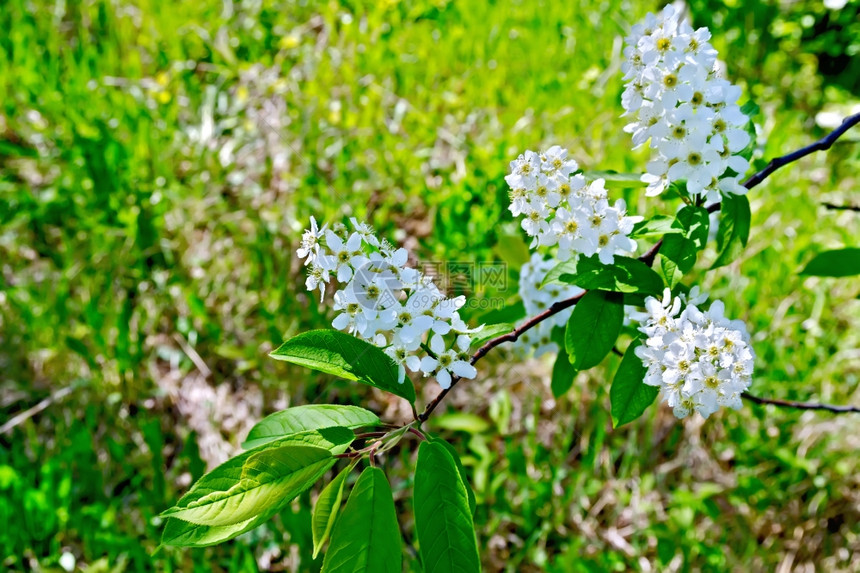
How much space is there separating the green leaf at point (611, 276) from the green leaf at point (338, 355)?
28 centimetres

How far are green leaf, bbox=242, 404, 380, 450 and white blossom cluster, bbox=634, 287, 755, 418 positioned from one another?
38cm

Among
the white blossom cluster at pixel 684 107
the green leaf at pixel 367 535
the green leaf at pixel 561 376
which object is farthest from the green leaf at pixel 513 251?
the green leaf at pixel 367 535

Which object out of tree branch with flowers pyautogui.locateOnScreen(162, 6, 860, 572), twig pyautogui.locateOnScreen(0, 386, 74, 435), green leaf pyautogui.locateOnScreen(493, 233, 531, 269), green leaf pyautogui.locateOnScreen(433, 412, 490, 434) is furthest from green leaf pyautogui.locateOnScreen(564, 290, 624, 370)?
twig pyautogui.locateOnScreen(0, 386, 74, 435)

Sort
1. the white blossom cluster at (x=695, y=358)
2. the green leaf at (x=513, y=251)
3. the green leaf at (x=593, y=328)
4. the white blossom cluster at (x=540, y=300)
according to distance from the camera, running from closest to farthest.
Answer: the white blossom cluster at (x=695, y=358)
the green leaf at (x=593, y=328)
the white blossom cluster at (x=540, y=300)
the green leaf at (x=513, y=251)

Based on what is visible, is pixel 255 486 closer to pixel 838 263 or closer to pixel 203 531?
pixel 203 531

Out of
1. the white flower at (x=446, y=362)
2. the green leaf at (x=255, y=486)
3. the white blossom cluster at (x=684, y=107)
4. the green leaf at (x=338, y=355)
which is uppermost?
the white blossom cluster at (x=684, y=107)

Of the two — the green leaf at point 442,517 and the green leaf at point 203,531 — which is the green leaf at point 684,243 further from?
the green leaf at point 203,531

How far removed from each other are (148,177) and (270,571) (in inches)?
58.9

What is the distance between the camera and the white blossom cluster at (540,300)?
1.26 metres

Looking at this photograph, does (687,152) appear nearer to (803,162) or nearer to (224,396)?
(224,396)

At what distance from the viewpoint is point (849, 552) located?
6.15 ft

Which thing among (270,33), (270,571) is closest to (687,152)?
(270,571)

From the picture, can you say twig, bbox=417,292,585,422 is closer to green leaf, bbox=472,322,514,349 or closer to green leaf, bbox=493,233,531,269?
green leaf, bbox=472,322,514,349

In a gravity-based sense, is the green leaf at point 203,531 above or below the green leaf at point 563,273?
below
